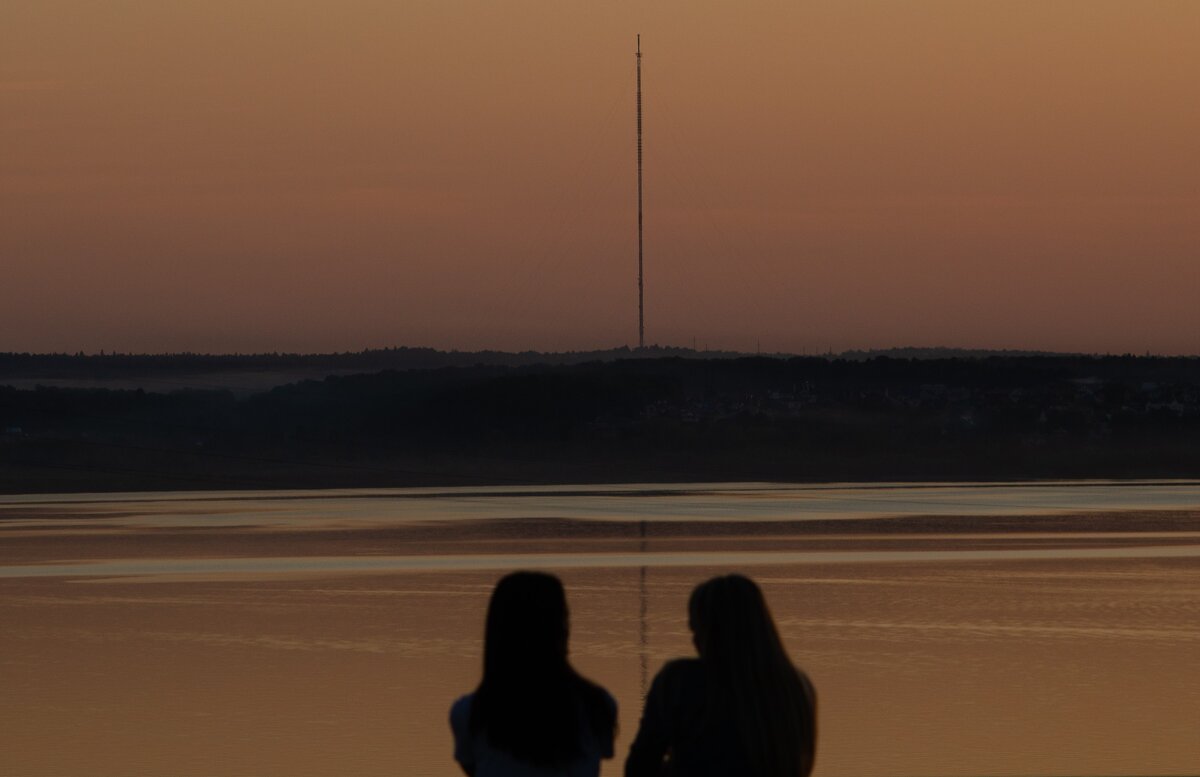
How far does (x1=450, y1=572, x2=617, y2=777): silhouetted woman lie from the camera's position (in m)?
5.11

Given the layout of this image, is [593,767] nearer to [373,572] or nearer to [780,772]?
[780,772]

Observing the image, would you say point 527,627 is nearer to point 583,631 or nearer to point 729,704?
point 729,704

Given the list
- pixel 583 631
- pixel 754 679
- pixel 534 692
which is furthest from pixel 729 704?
pixel 583 631

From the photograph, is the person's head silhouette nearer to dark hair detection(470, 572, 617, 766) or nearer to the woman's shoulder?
dark hair detection(470, 572, 617, 766)

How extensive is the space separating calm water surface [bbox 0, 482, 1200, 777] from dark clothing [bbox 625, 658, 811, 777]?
19.3 feet

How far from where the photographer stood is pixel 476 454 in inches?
2817

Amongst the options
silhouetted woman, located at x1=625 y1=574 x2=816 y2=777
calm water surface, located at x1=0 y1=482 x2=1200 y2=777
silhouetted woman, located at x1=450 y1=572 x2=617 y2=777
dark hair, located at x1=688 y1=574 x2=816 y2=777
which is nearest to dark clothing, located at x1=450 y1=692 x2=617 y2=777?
silhouetted woman, located at x1=450 y1=572 x2=617 y2=777

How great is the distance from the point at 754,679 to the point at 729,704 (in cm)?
13

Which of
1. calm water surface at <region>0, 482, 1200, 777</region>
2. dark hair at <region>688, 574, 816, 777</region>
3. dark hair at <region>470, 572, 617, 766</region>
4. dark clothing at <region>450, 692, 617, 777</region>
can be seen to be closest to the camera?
dark hair at <region>688, 574, 816, 777</region>

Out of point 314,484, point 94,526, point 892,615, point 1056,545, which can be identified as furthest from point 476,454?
point 892,615

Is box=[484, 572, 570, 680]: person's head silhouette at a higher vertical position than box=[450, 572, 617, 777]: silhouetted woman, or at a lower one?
higher

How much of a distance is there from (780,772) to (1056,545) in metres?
22.9

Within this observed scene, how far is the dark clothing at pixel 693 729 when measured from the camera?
5117 mm

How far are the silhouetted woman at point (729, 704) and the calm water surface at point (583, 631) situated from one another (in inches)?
232
